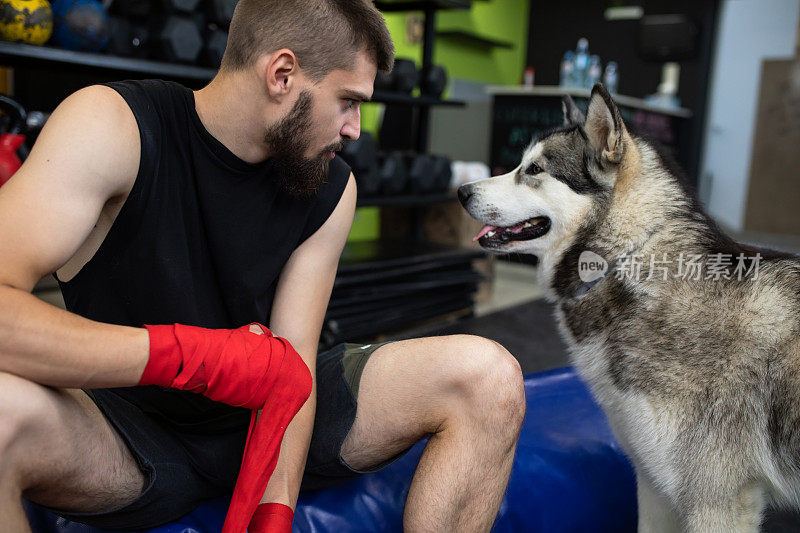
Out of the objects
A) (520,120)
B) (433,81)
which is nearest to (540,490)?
(433,81)

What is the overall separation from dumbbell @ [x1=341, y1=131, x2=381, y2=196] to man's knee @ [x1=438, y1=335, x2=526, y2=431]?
6.27 feet

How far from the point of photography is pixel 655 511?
4.71 ft

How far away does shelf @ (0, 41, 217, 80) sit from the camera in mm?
2020

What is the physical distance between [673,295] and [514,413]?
45 centimetres

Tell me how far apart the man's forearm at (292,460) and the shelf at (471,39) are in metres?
5.67

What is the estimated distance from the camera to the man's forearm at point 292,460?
3.79 feet

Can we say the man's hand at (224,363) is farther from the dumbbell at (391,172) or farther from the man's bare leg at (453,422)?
the dumbbell at (391,172)

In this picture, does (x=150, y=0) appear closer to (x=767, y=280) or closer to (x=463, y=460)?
(x=463, y=460)

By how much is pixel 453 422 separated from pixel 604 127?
0.77 meters

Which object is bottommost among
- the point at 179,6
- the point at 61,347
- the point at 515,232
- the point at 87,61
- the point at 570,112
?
the point at 61,347

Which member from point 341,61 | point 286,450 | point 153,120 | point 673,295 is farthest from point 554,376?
point 153,120

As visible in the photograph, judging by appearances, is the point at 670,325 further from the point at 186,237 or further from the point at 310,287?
the point at 186,237

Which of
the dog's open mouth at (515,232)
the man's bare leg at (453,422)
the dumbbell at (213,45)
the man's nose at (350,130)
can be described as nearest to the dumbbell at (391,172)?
the dumbbell at (213,45)

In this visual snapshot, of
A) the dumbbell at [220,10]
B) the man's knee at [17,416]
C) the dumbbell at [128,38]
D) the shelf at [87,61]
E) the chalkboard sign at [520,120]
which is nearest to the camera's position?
the man's knee at [17,416]
